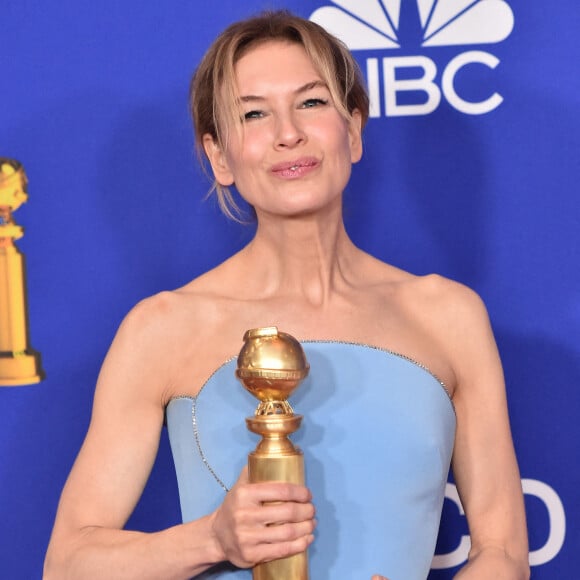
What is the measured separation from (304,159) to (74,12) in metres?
0.60

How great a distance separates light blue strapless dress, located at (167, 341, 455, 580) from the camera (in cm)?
155

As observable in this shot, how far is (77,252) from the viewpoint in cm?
198

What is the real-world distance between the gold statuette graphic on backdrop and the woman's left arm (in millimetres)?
647

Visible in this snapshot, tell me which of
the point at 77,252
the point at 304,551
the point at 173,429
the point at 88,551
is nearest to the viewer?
the point at 304,551

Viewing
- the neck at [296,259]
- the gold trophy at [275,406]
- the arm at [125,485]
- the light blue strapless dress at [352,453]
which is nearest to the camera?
the gold trophy at [275,406]

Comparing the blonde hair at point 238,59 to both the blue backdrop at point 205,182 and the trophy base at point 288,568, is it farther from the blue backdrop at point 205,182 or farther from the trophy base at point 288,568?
the trophy base at point 288,568

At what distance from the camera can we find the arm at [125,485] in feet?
4.75

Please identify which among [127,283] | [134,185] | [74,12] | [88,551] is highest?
[74,12]

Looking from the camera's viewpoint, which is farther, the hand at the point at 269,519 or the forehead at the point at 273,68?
the forehead at the point at 273,68

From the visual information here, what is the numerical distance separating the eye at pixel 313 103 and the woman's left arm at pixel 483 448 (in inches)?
12.6

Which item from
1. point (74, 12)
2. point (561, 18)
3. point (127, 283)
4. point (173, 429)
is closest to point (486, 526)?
point (173, 429)

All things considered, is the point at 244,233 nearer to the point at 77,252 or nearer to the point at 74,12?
the point at 77,252

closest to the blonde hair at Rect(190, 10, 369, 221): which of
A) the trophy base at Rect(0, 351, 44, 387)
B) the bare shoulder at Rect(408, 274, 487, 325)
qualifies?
the bare shoulder at Rect(408, 274, 487, 325)

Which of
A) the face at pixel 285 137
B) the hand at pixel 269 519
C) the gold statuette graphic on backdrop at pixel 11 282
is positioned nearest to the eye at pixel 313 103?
the face at pixel 285 137
